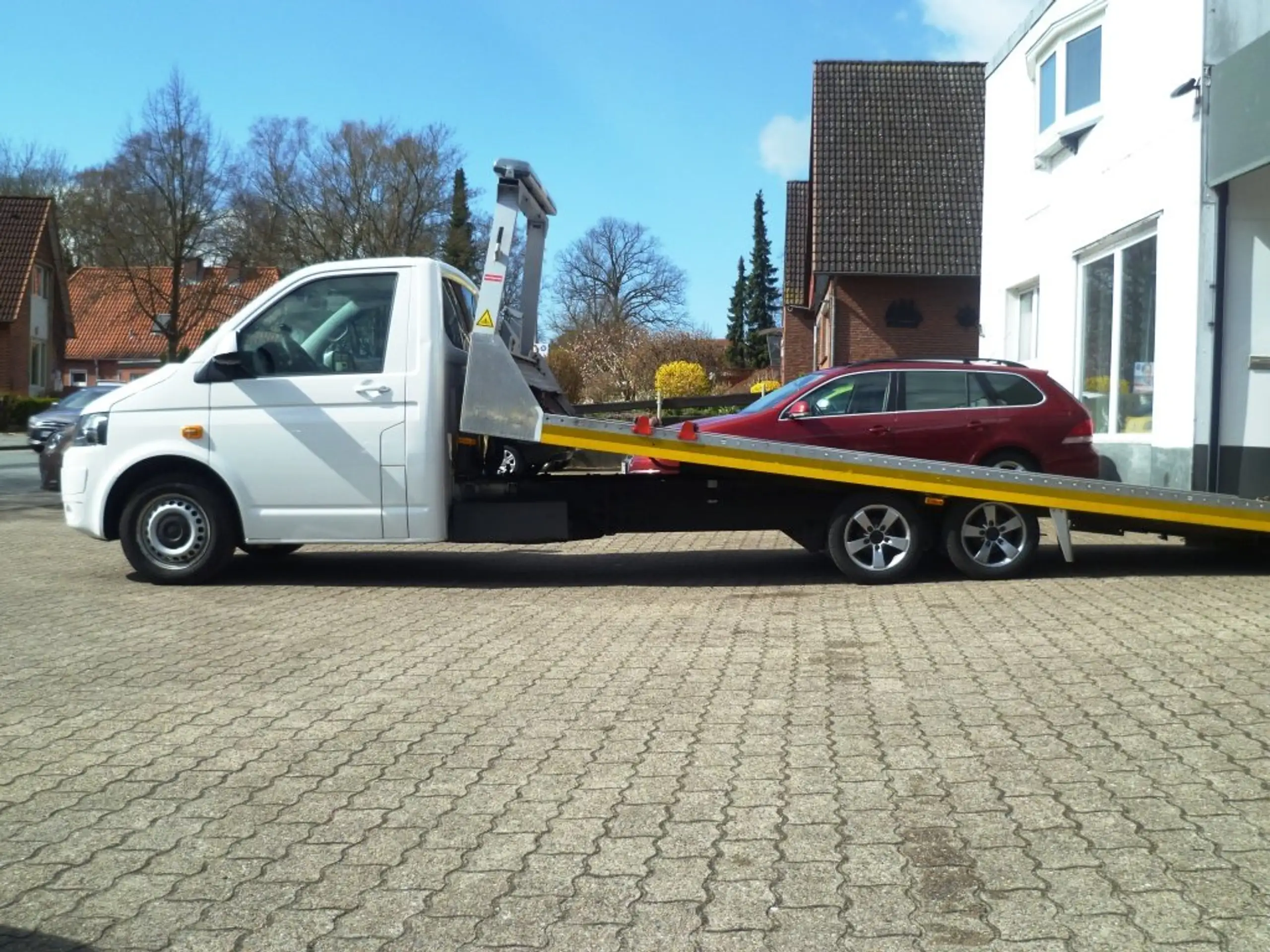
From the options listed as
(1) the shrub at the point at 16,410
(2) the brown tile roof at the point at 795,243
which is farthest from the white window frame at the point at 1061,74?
(1) the shrub at the point at 16,410

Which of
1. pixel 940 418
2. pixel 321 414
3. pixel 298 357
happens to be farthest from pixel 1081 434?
pixel 298 357

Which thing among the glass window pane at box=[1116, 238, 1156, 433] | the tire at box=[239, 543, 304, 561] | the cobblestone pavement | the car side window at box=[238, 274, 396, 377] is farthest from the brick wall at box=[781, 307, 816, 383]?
the cobblestone pavement

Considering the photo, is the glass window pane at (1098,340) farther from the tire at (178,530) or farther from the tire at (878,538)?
the tire at (178,530)

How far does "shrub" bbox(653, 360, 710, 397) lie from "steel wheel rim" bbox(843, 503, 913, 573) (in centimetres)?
2585

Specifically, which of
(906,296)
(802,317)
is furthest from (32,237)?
(906,296)

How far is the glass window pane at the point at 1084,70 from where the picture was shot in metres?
14.3

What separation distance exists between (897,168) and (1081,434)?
62.1ft

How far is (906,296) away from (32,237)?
36082 mm

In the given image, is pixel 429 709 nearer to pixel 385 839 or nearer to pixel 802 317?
pixel 385 839

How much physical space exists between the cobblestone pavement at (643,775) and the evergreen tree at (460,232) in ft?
117

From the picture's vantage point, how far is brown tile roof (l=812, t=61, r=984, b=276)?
27.2 m

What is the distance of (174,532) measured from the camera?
9.66 meters

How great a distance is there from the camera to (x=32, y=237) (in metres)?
48.8

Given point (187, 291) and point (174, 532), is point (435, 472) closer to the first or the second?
point (174, 532)
